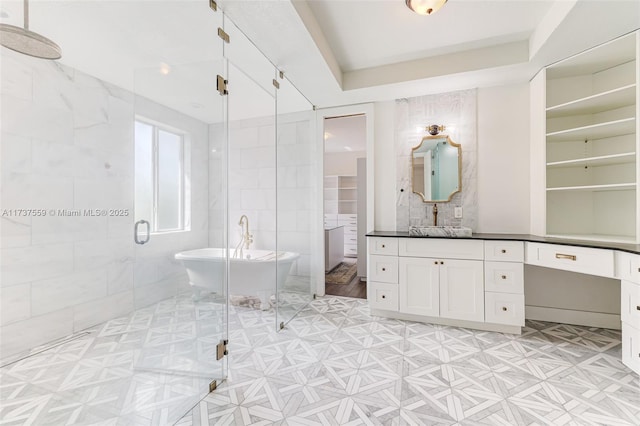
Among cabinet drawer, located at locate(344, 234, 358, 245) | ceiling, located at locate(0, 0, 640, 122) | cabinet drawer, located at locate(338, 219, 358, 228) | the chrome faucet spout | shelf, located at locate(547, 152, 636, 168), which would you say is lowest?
cabinet drawer, located at locate(344, 234, 358, 245)

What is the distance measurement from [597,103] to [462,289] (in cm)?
207

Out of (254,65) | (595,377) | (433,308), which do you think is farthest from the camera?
(433,308)

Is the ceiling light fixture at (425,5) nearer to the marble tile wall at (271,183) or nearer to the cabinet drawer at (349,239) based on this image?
the marble tile wall at (271,183)

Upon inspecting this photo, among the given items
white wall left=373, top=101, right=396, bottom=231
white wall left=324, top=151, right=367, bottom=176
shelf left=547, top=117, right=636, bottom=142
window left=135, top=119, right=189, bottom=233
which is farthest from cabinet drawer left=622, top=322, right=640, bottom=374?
white wall left=324, top=151, right=367, bottom=176

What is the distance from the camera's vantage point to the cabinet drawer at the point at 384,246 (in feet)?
9.24

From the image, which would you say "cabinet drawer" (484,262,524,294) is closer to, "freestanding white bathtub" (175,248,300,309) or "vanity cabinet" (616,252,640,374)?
"vanity cabinet" (616,252,640,374)

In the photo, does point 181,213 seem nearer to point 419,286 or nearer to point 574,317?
point 419,286

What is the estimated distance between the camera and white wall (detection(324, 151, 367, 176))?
7199mm

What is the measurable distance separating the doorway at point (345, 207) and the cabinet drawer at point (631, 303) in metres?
2.36

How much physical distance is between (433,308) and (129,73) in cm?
333

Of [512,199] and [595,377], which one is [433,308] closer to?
[595,377]

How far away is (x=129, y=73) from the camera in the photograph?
2.08m

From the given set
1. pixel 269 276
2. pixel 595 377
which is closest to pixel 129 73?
pixel 269 276

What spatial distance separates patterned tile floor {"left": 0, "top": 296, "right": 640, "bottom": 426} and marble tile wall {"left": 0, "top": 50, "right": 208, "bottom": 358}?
23 cm
